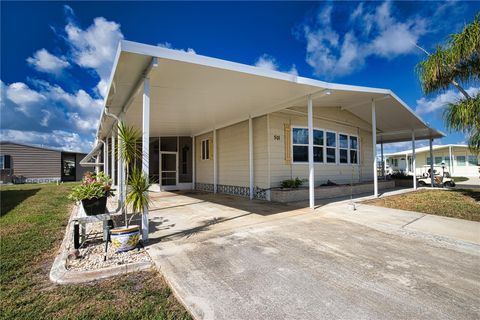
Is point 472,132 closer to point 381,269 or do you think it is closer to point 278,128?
point 278,128

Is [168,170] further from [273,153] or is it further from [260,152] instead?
[273,153]

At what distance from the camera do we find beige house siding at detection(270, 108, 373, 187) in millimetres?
8750

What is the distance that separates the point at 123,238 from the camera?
3523mm

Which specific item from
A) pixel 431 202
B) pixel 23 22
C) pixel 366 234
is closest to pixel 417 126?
pixel 431 202

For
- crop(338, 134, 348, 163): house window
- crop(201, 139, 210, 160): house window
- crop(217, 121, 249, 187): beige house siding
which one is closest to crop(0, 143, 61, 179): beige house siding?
crop(201, 139, 210, 160): house window

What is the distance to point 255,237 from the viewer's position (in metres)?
4.27

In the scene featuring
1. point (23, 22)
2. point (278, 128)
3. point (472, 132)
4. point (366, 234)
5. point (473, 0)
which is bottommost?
point (366, 234)

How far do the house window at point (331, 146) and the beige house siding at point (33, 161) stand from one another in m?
24.2

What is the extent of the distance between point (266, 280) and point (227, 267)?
58 centimetres

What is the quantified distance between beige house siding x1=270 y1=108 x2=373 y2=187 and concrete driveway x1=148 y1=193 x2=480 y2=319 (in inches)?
159

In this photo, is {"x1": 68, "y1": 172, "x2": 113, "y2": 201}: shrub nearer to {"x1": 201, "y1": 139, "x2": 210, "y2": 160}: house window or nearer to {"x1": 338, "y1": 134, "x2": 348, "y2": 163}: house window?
{"x1": 201, "y1": 139, "x2": 210, "y2": 160}: house window

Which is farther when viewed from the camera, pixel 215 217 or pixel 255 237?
pixel 215 217

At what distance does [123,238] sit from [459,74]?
352 inches

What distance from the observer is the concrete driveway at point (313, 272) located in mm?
2160
